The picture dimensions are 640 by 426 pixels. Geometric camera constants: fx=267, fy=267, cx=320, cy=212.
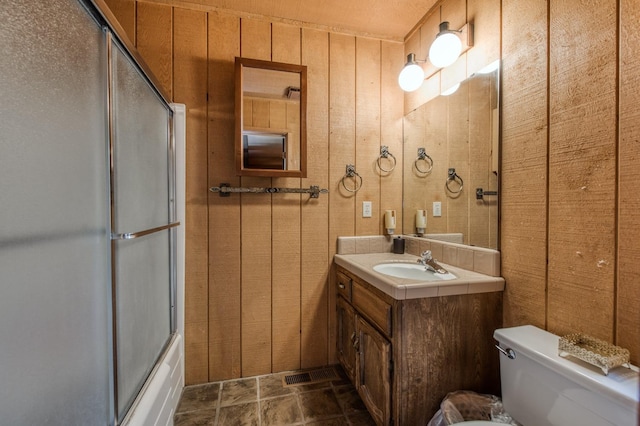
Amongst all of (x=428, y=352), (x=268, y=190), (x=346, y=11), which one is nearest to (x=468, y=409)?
(x=428, y=352)

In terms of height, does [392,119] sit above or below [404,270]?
above

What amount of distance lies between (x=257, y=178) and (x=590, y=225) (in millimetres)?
1593

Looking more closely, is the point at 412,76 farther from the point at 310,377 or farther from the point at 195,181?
the point at 310,377

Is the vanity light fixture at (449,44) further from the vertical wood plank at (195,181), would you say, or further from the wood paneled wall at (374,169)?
the vertical wood plank at (195,181)

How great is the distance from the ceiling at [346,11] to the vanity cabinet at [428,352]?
1.70 metres

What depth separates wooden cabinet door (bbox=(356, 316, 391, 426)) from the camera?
116 centimetres

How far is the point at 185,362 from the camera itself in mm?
1662

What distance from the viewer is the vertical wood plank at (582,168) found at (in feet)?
2.82

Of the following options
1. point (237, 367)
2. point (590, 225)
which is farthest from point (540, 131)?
point (237, 367)

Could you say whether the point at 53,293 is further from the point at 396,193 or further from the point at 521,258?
the point at 396,193

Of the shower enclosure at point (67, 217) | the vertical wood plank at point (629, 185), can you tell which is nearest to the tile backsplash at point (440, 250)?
the vertical wood plank at point (629, 185)

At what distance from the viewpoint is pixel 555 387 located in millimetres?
807

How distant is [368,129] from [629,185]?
4.44ft

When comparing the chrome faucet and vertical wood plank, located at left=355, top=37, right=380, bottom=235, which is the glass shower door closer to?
vertical wood plank, located at left=355, top=37, right=380, bottom=235
